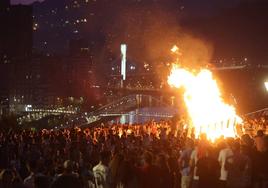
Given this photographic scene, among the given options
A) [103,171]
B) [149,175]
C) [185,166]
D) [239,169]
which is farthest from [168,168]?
[185,166]

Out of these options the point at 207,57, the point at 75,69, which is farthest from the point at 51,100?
A: the point at 207,57

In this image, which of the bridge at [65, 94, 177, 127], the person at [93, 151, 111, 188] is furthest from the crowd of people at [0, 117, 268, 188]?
A: the bridge at [65, 94, 177, 127]

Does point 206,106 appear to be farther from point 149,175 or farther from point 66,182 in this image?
point 66,182

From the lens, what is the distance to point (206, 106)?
35.0 meters

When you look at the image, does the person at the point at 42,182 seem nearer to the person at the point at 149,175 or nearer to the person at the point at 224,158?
the person at the point at 149,175

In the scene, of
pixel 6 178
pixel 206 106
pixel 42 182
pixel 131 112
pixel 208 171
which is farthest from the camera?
pixel 131 112

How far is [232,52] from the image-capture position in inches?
4368

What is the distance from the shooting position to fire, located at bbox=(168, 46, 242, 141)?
28.2 metres

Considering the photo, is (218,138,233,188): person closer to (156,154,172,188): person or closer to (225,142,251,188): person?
(225,142,251,188): person

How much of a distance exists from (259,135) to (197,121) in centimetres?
1774

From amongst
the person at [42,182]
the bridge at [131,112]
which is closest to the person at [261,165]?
the person at [42,182]

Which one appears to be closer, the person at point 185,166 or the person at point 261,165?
the person at point 261,165

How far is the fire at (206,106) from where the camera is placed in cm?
2825

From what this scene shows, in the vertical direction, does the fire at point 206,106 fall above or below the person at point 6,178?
above
